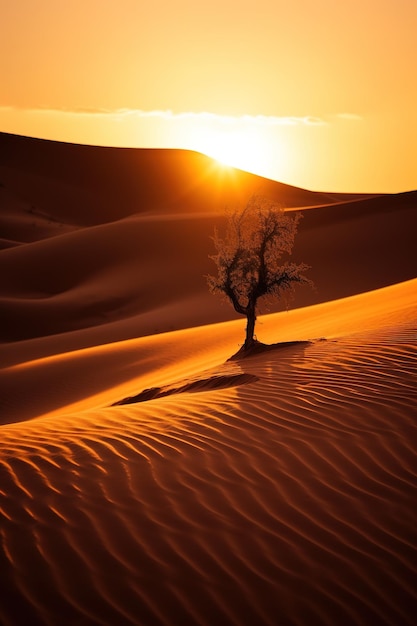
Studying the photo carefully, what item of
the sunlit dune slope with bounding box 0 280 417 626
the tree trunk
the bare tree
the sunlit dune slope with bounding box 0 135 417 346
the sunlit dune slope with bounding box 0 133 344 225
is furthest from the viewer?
the sunlit dune slope with bounding box 0 133 344 225

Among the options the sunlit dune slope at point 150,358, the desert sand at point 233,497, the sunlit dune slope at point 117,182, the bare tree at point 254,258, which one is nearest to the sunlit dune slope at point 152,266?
the sunlit dune slope at point 150,358

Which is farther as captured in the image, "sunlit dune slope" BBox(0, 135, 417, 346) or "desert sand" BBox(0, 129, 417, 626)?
"sunlit dune slope" BBox(0, 135, 417, 346)

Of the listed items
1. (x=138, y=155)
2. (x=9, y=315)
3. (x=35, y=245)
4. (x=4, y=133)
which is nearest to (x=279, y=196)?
(x=138, y=155)

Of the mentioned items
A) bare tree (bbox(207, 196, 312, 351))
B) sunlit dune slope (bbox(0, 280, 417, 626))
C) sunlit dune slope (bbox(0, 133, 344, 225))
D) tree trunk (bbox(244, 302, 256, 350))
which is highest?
sunlit dune slope (bbox(0, 133, 344, 225))

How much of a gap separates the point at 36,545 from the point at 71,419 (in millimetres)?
3334

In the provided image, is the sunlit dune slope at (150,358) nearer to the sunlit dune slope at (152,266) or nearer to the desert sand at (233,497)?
the desert sand at (233,497)

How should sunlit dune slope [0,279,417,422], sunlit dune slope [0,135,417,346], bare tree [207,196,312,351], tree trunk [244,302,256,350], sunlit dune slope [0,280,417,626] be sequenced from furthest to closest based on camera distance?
1. sunlit dune slope [0,135,417,346]
2. sunlit dune slope [0,279,417,422]
3. bare tree [207,196,312,351]
4. tree trunk [244,302,256,350]
5. sunlit dune slope [0,280,417,626]

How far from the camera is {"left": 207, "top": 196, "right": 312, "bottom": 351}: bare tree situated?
1277cm

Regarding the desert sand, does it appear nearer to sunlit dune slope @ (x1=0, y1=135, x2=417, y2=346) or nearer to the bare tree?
the bare tree

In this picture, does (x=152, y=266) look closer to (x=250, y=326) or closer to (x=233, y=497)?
(x=250, y=326)

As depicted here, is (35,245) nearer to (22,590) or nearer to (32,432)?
(32,432)

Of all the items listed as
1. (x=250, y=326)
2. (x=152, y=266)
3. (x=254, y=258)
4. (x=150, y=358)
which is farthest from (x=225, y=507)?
(x=152, y=266)

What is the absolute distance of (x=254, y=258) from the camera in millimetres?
12930

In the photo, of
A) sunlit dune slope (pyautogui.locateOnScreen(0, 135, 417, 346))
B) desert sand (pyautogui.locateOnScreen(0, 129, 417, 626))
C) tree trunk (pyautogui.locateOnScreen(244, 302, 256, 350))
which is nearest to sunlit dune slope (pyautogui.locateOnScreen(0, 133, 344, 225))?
sunlit dune slope (pyautogui.locateOnScreen(0, 135, 417, 346))
